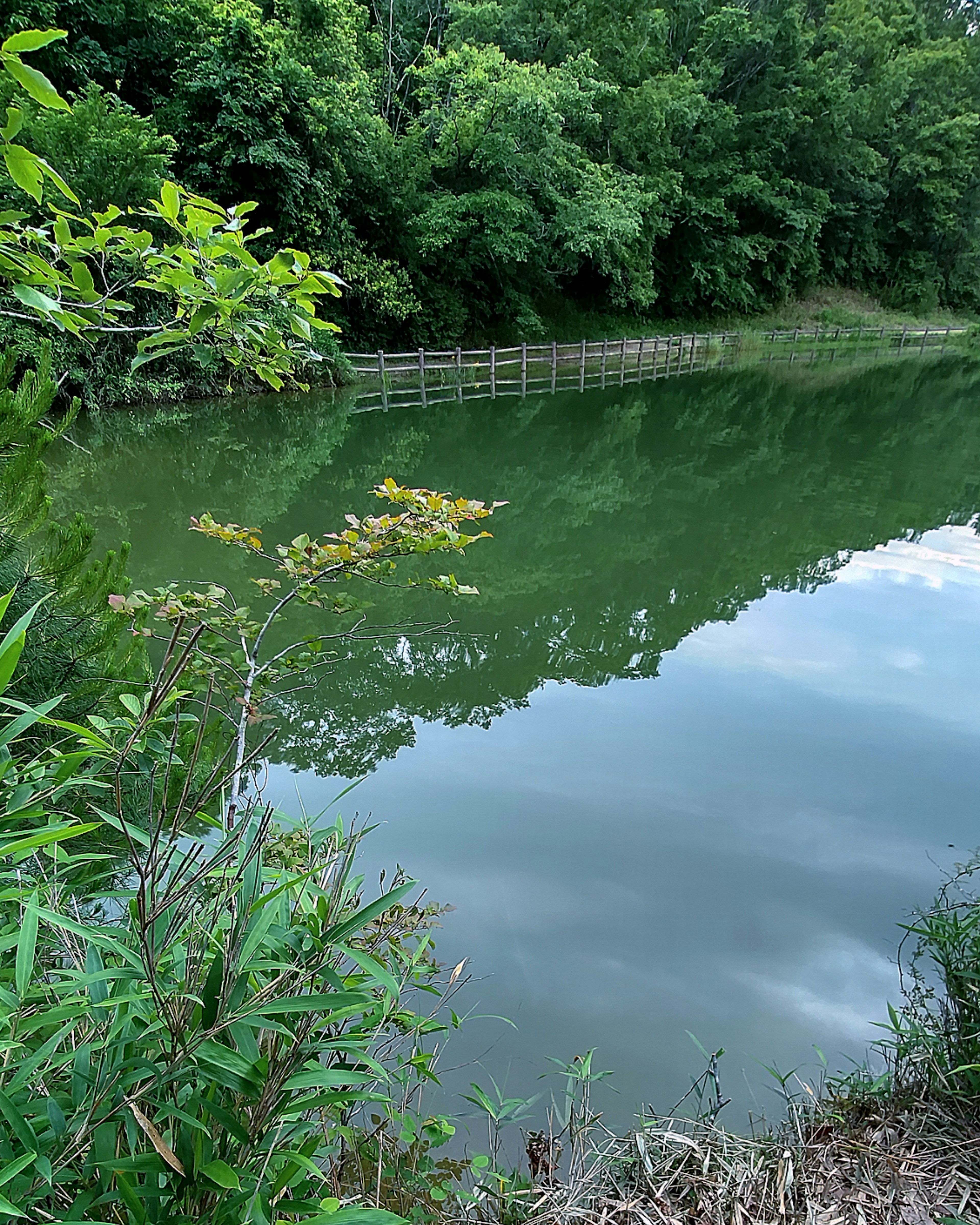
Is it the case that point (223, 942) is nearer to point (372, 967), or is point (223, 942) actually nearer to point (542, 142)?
point (372, 967)

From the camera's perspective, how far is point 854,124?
25094 mm

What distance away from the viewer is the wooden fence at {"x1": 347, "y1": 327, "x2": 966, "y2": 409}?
43.0ft

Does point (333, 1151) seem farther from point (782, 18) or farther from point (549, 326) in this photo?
point (782, 18)

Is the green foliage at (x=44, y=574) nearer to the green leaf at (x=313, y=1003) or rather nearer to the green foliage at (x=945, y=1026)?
the green leaf at (x=313, y=1003)

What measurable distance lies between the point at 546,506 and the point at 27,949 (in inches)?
277

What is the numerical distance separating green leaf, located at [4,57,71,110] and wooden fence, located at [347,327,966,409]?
10863 millimetres

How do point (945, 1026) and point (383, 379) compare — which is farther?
point (383, 379)

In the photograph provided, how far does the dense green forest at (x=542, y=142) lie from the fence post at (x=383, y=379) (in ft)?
6.26

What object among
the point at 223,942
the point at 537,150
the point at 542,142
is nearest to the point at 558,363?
the point at 537,150

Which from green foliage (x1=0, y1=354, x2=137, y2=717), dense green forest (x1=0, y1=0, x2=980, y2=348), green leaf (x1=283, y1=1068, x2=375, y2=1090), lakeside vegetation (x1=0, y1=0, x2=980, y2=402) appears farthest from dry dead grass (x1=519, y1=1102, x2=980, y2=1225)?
lakeside vegetation (x1=0, y1=0, x2=980, y2=402)

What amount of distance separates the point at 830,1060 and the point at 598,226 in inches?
661

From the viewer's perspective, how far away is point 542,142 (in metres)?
14.4

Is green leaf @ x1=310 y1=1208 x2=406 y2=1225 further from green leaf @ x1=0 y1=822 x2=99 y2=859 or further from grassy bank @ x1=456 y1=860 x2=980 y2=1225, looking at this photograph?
grassy bank @ x1=456 y1=860 x2=980 y2=1225

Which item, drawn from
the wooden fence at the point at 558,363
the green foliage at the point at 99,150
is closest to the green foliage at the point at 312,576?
the green foliage at the point at 99,150
